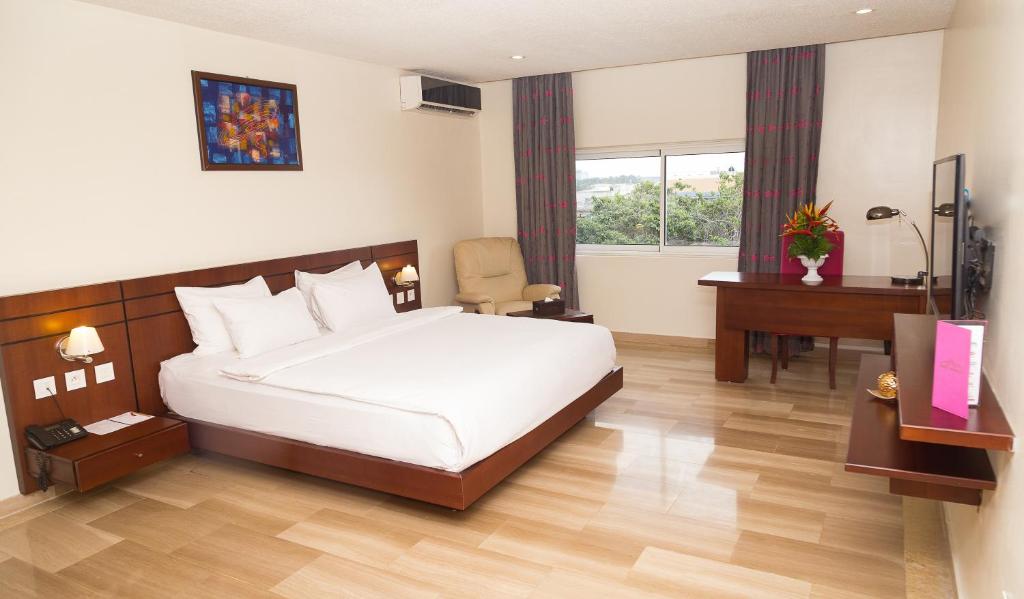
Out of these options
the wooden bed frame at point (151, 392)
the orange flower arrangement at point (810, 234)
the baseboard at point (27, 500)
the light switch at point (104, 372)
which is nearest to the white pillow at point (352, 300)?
the wooden bed frame at point (151, 392)

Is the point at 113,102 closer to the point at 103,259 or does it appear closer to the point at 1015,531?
the point at 103,259

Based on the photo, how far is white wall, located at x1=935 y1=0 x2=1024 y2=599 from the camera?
166 centimetres

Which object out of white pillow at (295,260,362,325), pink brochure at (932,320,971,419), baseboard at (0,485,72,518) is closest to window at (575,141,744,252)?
white pillow at (295,260,362,325)

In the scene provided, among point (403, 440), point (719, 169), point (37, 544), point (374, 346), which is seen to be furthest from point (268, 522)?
point (719, 169)

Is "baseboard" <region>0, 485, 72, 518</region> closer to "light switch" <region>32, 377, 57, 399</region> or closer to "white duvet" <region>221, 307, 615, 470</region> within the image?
"light switch" <region>32, 377, 57, 399</region>

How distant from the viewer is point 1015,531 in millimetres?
1554

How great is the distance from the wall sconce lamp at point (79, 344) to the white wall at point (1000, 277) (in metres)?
3.59

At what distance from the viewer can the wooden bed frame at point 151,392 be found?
2.99 m

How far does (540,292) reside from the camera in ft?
19.7

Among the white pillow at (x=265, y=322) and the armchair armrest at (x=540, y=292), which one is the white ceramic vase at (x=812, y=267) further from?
the white pillow at (x=265, y=322)

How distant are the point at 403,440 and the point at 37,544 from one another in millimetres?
1656

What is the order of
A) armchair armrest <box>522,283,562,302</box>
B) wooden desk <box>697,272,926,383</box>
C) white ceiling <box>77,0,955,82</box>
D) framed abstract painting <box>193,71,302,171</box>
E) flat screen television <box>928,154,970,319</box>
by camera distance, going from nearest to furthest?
flat screen television <box>928,154,970,319</box> → white ceiling <box>77,0,955,82</box> → framed abstract painting <box>193,71,302,171</box> → wooden desk <box>697,272,926,383</box> → armchair armrest <box>522,283,562,302</box>

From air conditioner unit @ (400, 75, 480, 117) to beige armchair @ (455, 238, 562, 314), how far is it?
3.92 feet

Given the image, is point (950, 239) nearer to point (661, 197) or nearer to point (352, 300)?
point (352, 300)
